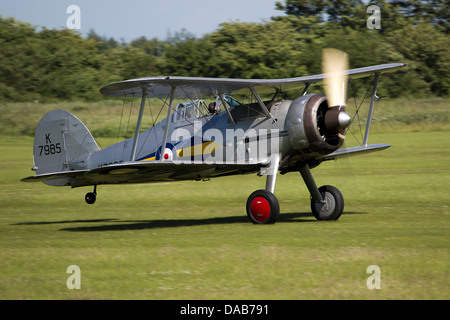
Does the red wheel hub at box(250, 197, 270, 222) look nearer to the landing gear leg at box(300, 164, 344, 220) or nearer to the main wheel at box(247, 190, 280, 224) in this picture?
the main wheel at box(247, 190, 280, 224)

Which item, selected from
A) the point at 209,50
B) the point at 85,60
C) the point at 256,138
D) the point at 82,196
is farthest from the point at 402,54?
the point at 256,138

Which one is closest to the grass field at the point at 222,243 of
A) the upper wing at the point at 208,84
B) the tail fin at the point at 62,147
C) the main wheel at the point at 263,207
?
the main wheel at the point at 263,207

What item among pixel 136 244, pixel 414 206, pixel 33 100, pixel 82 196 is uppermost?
pixel 136 244

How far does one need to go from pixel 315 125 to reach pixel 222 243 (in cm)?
284

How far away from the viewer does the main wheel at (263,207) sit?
10820 millimetres

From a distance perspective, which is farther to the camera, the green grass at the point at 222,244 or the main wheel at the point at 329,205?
the main wheel at the point at 329,205

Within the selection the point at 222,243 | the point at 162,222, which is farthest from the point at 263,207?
the point at 162,222

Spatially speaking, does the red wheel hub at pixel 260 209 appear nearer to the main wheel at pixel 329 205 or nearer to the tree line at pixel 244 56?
the main wheel at pixel 329 205

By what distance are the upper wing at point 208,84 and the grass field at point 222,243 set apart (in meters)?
2.49

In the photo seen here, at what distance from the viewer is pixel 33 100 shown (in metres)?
46.0

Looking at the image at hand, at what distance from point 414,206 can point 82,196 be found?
9.40 metres

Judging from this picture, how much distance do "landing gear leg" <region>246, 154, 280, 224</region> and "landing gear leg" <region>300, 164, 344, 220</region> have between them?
1.09 meters

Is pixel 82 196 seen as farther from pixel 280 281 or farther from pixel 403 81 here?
pixel 403 81

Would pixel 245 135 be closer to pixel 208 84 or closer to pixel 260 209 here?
pixel 208 84
